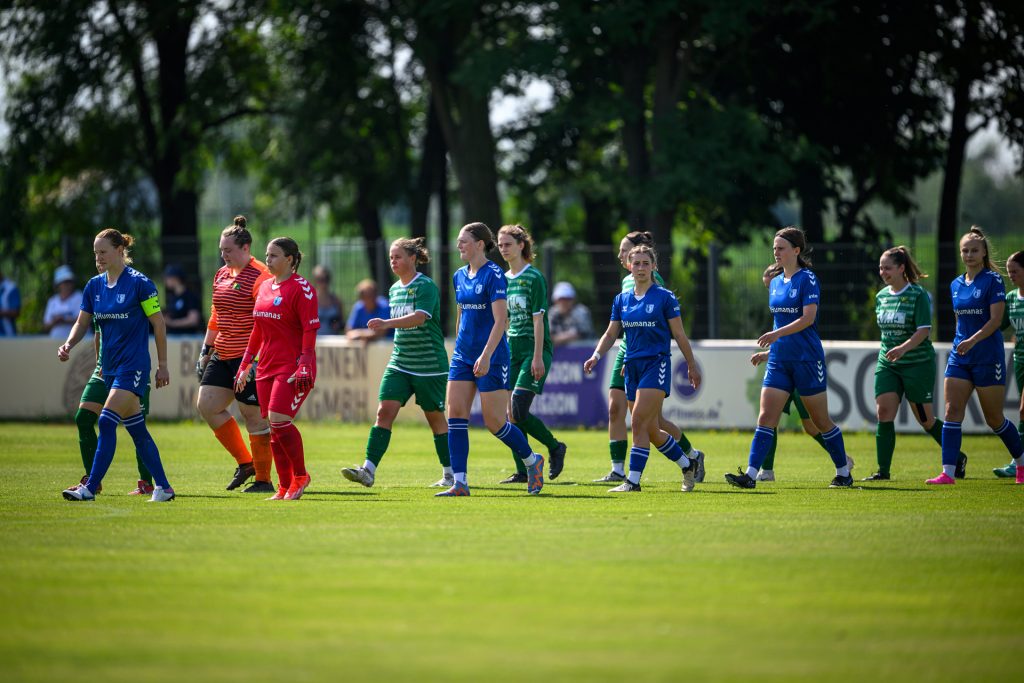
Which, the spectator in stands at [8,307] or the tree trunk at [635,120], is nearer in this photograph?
the spectator in stands at [8,307]

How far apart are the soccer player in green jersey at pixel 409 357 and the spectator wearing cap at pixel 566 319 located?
8685mm

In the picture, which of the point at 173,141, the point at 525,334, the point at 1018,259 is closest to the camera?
the point at 525,334

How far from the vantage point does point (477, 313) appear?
39.6 feet

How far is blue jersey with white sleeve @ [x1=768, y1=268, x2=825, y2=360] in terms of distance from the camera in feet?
40.9

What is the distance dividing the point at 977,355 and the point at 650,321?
3.17m

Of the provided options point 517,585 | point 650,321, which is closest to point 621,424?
point 650,321

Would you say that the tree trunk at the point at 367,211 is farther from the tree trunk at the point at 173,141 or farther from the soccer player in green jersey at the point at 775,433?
the soccer player in green jersey at the point at 775,433

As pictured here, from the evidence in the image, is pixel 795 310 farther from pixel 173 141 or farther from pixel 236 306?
pixel 173 141

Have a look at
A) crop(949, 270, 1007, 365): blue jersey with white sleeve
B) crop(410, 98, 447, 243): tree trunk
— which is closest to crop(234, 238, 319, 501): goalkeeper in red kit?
crop(949, 270, 1007, 365): blue jersey with white sleeve

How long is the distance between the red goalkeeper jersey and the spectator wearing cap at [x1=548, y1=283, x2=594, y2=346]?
9920mm

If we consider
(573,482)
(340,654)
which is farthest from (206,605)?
(573,482)

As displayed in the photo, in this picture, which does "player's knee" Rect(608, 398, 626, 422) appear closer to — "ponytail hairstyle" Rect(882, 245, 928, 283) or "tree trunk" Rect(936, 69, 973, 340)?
"ponytail hairstyle" Rect(882, 245, 928, 283)

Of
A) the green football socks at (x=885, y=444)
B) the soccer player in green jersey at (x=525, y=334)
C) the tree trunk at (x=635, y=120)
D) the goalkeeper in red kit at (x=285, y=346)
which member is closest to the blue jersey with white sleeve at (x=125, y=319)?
the goalkeeper in red kit at (x=285, y=346)

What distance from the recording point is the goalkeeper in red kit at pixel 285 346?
11250 millimetres
